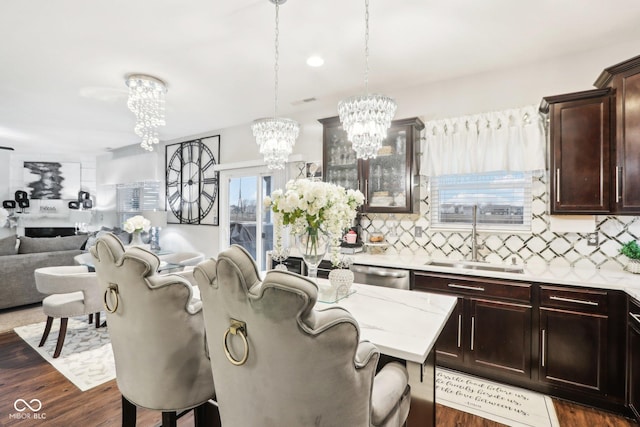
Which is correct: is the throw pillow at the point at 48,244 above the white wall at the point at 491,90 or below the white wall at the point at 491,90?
below

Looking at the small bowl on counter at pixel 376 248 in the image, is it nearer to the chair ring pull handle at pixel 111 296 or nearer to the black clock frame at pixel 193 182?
the chair ring pull handle at pixel 111 296

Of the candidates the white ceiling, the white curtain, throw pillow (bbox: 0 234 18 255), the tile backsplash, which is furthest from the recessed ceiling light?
throw pillow (bbox: 0 234 18 255)

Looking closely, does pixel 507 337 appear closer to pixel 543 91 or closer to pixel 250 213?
pixel 543 91

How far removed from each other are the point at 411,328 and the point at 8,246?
534 cm

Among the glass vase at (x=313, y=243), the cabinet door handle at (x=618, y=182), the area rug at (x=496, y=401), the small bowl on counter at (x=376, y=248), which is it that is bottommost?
the area rug at (x=496, y=401)

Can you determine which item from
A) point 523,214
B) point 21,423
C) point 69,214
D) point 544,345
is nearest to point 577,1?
point 523,214

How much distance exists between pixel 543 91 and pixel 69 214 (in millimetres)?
10182

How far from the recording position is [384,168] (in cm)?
345

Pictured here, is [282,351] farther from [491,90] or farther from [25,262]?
[25,262]

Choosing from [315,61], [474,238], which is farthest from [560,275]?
[315,61]

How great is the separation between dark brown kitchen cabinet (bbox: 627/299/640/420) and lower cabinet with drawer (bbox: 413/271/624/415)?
2 cm

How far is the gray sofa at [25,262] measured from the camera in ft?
13.3

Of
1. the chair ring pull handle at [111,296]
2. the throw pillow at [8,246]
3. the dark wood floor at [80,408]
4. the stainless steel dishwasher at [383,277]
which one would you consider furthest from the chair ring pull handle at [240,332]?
the throw pillow at [8,246]

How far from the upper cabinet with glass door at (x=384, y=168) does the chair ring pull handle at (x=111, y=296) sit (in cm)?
256
